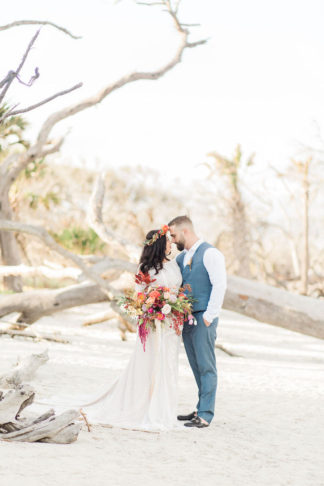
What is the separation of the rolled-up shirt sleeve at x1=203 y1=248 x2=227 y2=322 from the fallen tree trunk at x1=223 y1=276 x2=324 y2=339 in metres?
3.82

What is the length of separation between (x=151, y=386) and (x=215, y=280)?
116cm

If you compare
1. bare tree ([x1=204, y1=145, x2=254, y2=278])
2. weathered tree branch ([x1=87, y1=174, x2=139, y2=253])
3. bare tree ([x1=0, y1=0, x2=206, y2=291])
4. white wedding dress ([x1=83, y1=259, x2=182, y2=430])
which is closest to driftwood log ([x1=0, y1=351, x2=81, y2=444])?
white wedding dress ([x1=83, y1=259, x2=182, y2=430])

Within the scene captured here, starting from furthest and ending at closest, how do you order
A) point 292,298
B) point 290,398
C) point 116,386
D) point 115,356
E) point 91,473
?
point 115,356 < point 292,298 < point 290,398 < point 116,386 < point 91,473

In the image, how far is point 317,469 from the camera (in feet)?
15.2

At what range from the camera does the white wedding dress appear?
5590 millimetres

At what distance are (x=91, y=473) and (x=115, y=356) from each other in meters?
6.22

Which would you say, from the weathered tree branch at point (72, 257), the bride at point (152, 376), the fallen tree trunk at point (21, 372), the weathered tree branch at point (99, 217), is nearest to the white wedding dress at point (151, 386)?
the bride at point (152, 376)

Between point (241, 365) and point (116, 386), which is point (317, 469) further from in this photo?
point (241, 365)

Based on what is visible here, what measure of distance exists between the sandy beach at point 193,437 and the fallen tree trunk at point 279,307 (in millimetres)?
742

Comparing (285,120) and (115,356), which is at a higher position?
(285,120)

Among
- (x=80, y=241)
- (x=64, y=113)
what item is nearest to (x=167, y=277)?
(x=64, y=113)

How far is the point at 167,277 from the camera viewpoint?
19.0 ft

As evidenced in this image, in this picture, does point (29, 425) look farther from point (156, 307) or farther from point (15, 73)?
point (15, 73)

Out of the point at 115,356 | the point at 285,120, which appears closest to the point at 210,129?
the point at 285,120
